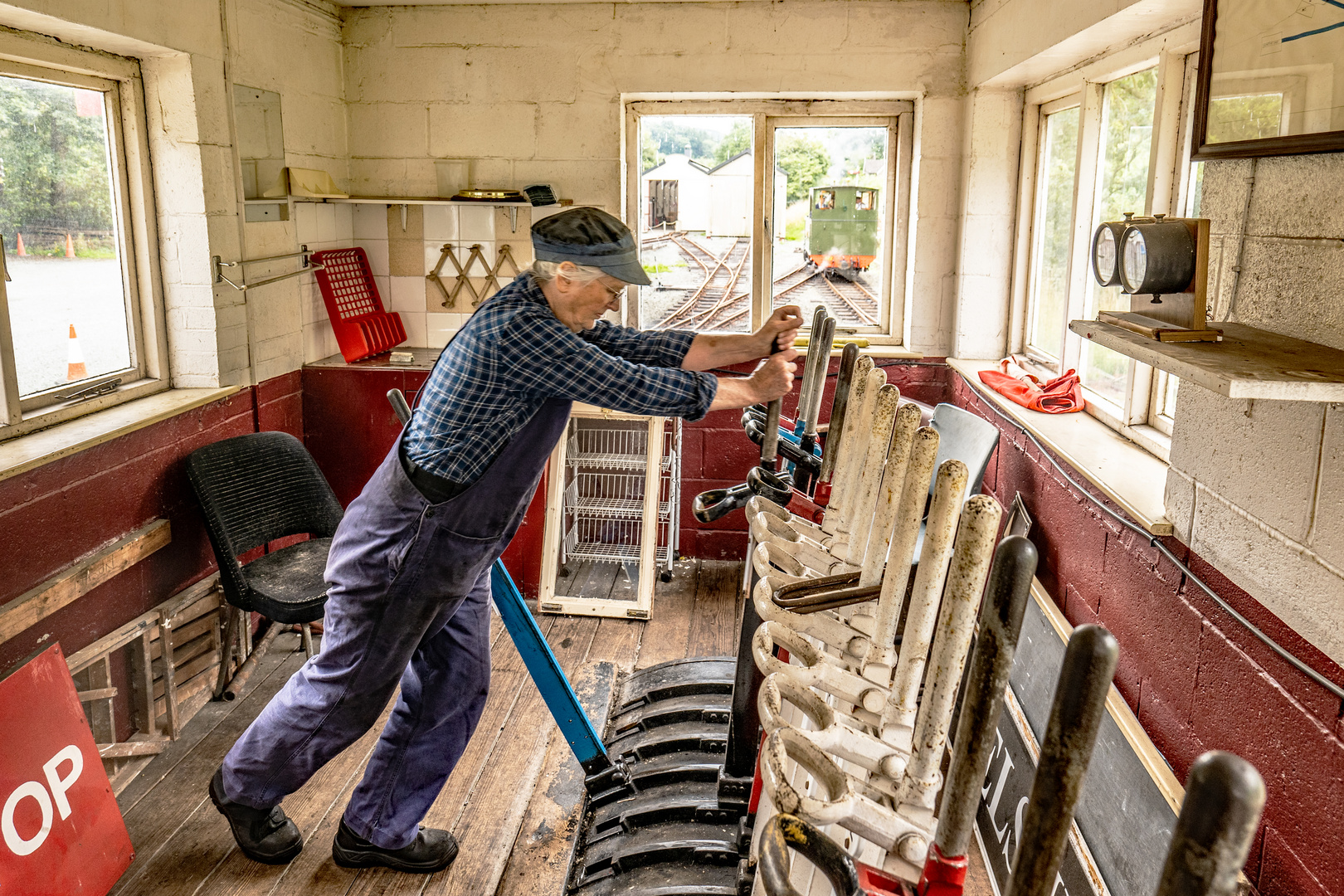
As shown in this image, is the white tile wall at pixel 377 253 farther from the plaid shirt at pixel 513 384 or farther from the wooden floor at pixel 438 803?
the plaid shirt at pixel 513 384

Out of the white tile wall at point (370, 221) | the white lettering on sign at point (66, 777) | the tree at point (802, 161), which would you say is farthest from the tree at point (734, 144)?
the white lettering on sign at point (66, 777)

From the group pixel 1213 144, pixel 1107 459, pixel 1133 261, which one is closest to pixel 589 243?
pixel 1133 261

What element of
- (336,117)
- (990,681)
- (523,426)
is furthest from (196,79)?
(990,681)

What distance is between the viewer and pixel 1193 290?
1.42 meters

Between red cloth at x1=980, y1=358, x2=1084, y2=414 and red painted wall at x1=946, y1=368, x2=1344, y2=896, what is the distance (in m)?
0.51

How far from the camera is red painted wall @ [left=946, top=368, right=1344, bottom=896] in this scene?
1401 millimetres

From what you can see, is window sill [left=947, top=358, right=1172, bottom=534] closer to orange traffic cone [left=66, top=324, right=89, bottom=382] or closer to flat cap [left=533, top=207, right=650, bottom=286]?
flat cap [left=533, top=207, right=650, bottom=286]

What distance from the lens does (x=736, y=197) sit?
449cm

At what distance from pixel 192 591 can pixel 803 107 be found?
3159mm

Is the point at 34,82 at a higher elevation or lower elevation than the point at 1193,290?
higher

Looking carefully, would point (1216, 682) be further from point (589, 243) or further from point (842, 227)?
point (842, 227)

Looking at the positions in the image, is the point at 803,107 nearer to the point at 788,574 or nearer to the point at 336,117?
the point at 336,117

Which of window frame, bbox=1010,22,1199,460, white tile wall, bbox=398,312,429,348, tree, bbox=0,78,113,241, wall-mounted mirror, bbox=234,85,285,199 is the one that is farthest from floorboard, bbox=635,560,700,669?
tree, bbox=0,78,113,241

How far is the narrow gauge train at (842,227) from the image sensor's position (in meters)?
4.41
